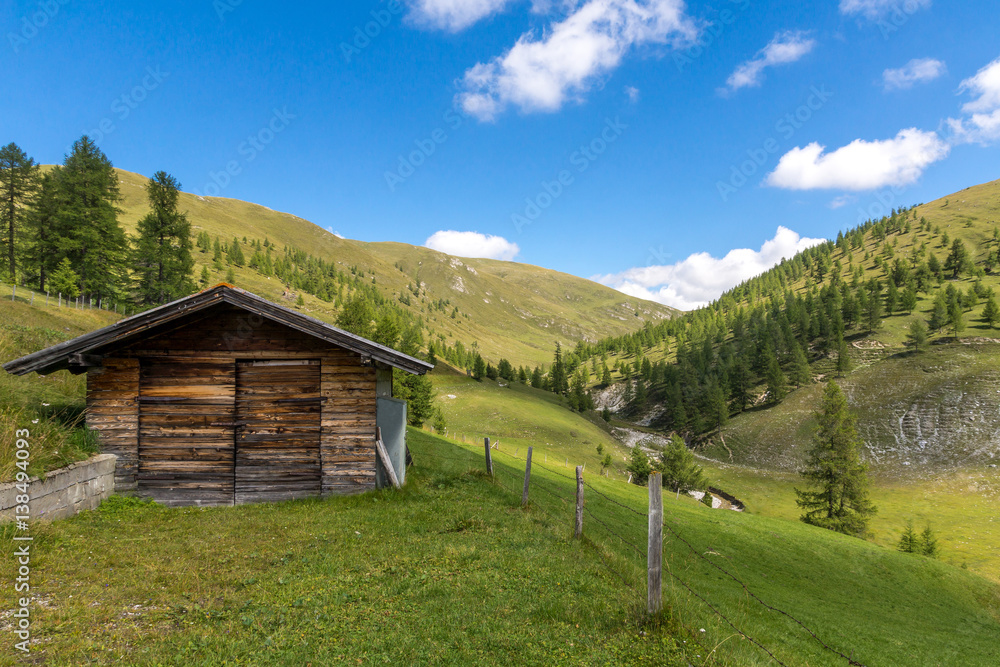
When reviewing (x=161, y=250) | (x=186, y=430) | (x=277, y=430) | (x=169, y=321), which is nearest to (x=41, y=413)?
(x=186, y=430)

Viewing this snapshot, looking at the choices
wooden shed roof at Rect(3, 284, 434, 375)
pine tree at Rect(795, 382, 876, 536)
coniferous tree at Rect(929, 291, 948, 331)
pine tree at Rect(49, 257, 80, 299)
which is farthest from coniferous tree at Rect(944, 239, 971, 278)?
pine tree at Rect(49, 257, 80, 299)

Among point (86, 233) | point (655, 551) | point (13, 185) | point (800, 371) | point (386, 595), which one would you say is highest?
point (13, 185)

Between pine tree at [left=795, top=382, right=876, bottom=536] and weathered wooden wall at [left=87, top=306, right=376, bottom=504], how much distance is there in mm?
54687

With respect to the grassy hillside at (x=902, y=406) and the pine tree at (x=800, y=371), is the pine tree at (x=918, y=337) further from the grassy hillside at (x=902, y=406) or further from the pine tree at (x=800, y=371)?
the pine tree at (x=800, y=371)

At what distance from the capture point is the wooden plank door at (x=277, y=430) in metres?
13.3

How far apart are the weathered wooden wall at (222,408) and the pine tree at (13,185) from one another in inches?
2312

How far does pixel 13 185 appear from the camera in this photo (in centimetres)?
5141

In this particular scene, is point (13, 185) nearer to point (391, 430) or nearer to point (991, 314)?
point (391, 430)

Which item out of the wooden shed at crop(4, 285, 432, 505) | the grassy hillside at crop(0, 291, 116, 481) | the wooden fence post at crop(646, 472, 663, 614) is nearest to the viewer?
the wooden fence post at crop(646, 472, 663, 614)

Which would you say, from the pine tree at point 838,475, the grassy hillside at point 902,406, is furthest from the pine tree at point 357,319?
the grassy hillside at point 902,406

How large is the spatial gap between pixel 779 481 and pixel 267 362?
88.6 m

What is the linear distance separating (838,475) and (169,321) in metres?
61.0

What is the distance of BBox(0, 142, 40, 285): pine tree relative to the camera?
51.0m

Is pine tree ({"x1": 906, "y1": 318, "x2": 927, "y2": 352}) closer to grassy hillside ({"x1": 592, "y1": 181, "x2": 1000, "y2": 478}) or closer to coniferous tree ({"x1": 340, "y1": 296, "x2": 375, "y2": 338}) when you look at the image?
grassy hillside ({"x1": 592, "y1": 181, "x2": 1000, "y2": 478})
